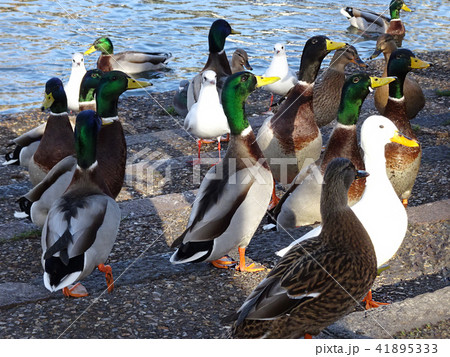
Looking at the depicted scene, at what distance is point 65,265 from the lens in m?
4.08

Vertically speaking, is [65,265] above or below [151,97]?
above

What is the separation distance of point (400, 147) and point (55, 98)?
2.98 meters

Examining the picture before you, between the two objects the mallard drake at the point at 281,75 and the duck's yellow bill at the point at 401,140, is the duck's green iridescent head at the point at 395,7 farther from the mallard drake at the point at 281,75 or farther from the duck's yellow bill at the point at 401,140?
the duck's yellow bill at the point at 401,140

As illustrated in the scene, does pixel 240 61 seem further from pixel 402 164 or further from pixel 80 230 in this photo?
pixel 80 230

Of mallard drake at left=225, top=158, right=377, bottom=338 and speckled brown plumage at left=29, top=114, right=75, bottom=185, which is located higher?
mallard drake at left=225, top=158, right=377, bottom=338

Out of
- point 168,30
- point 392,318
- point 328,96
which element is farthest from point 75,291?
point 168,30

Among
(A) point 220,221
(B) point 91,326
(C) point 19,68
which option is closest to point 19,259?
(B) point 91,326

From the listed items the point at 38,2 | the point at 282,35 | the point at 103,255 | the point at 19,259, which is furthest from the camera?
the point at 38,2

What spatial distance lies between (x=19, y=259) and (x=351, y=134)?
103 inches

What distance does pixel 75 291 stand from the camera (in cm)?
Answer: 438

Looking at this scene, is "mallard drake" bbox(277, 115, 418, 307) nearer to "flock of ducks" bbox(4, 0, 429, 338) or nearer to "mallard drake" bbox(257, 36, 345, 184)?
"flock of ducks" bbox(4, 0, 429, 338)

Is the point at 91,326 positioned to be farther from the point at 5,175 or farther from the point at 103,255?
the point at 5,175

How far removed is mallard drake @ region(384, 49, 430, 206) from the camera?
5.28 metres

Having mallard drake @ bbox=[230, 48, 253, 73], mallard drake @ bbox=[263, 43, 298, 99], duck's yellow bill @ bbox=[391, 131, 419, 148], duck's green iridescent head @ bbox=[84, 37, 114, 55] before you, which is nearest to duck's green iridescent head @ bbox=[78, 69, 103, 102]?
mallard drake @ bbox=[263, 43, 298, 99]
